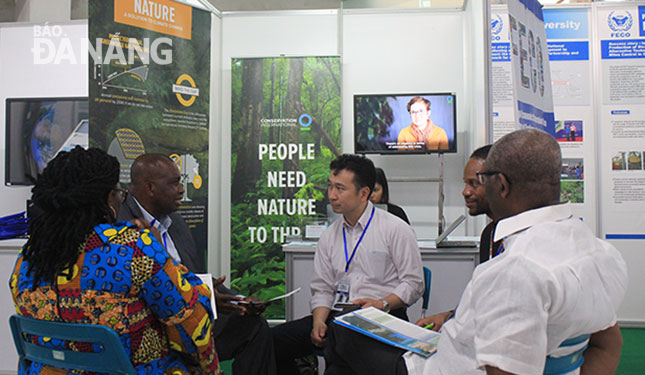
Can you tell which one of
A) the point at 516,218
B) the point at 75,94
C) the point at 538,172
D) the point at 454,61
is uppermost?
the point at 454,61

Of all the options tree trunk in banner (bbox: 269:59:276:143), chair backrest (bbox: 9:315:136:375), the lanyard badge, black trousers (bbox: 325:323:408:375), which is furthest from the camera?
tree trunk in banner (bbox: 269:59:276:143)

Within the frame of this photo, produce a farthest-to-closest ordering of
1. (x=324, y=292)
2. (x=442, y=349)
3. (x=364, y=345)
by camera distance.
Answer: (x=324, y=292)
(x=364, y=345)
(x=442, y=349)

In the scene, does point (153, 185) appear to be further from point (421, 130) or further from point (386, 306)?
point (421, 130)

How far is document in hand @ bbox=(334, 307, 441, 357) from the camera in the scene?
63.2 inches

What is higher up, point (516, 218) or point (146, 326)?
point (516, 218)

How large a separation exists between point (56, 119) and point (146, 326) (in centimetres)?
383

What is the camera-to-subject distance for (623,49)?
5020mm

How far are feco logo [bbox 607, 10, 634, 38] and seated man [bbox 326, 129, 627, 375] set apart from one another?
450cm

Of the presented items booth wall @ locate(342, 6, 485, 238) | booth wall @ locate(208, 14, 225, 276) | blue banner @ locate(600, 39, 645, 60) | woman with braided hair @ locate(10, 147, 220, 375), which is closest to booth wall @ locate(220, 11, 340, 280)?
booth wall @ locate(208, 14, 225, 276)

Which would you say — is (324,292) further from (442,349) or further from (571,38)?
(571,38)

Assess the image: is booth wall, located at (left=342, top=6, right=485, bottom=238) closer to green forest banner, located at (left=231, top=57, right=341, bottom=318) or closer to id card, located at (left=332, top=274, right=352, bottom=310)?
green forest banner, located at (left=231, top=57, right=341, bottom=318)

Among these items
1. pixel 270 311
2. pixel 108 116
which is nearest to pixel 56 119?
pixel 108 116

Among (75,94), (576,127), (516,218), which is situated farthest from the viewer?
(75,94)

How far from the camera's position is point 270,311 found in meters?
5.18
